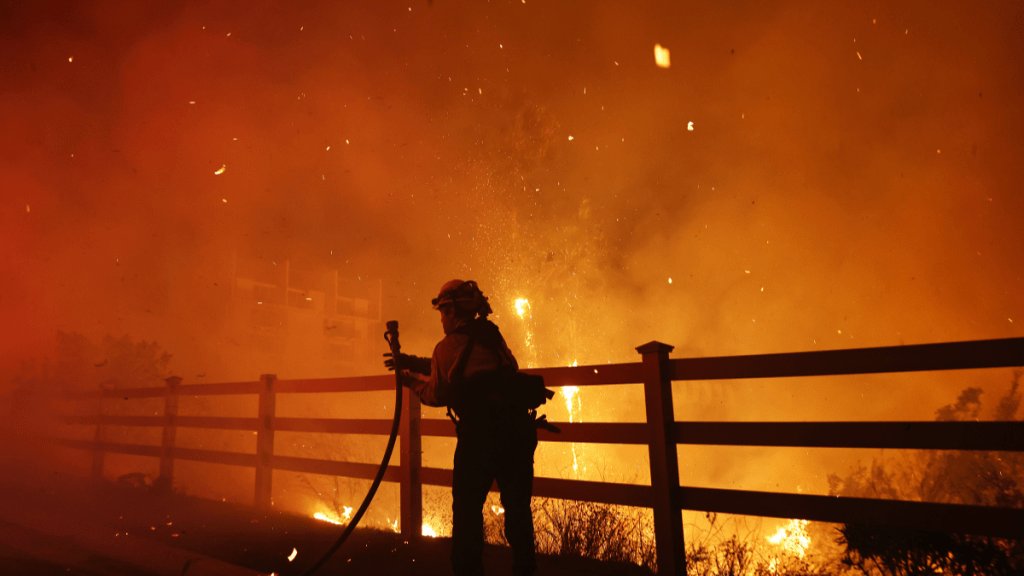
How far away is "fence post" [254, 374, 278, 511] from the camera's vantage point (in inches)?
235

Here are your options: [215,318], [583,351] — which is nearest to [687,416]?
[583,351]

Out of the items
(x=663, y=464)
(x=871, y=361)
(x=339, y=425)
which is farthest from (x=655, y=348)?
(x=339, y=425)

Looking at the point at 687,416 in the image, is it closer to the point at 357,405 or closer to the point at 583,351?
the point at 583,351

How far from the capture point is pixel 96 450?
7.99 m

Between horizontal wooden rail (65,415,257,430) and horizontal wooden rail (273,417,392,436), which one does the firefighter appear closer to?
horizontal wooden rail (273,417,392,436)

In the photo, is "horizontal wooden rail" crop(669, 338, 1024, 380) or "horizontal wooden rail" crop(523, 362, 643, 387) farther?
"horizontal wooden rail" crop(523, 362, 643, 387)

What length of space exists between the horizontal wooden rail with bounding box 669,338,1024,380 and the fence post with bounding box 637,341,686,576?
4.9 inches

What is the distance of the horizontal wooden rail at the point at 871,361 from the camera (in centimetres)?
259

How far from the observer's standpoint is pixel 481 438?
Answer: 289 cm

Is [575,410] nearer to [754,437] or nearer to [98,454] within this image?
[98,454]

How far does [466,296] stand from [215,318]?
1826 inches

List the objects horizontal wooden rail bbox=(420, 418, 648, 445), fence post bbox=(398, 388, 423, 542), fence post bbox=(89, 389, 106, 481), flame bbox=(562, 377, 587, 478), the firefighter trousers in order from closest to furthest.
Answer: the firefighter trousers < horizontal wooden rail bbox=(420, 418, 648, 445) < fence post bbox=(398, 388, 423, 542) < fence post bbox=(89, 389, 106, 481) < flame bbox=(562, 377, 587, 478)

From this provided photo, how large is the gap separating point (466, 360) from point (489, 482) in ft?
2.11

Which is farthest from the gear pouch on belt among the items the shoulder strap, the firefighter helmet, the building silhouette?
the building silhouette
